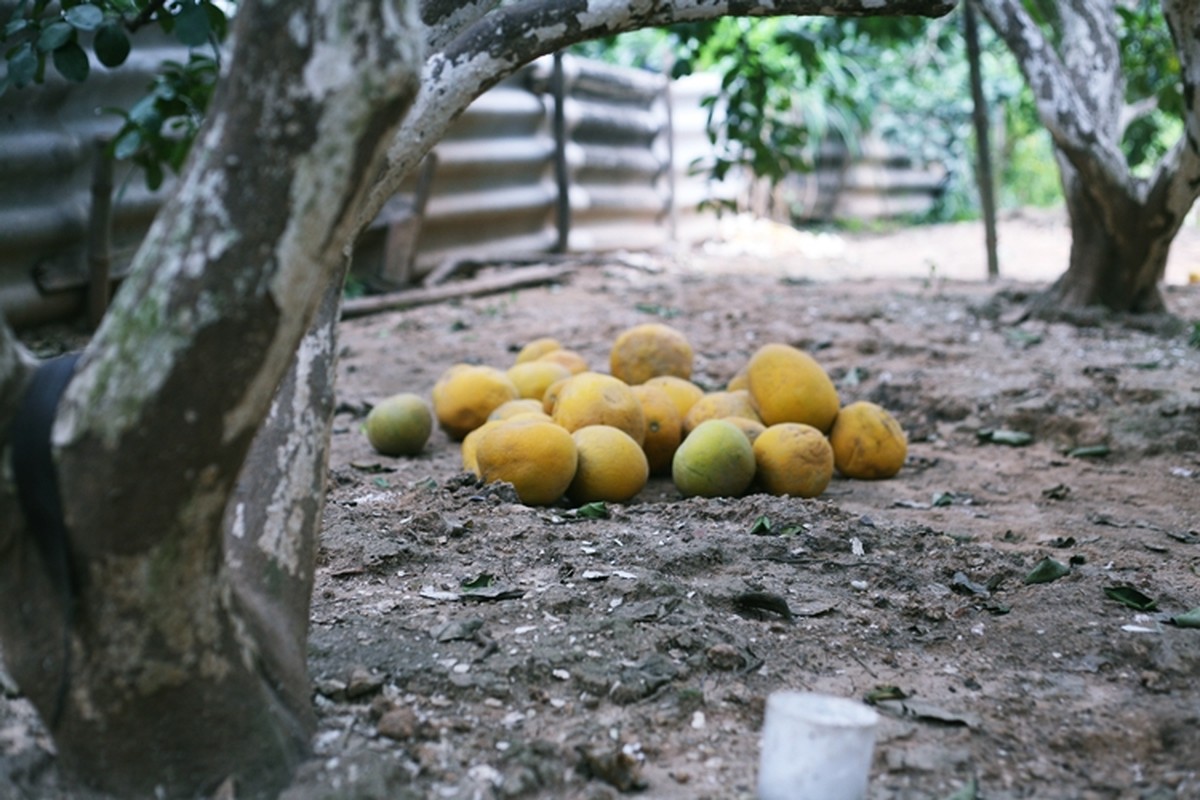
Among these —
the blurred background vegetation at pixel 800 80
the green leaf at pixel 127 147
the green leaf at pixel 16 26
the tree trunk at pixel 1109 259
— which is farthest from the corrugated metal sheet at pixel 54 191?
the tree trunk at pixel 1109 259

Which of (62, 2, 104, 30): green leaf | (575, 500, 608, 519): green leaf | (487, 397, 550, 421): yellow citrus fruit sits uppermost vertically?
(62, 2, 104, 30): green leaf

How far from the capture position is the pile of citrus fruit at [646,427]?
3039 mm

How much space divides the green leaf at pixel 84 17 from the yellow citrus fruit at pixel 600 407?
151cm

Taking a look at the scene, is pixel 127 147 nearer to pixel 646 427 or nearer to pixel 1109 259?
pixel 646 427

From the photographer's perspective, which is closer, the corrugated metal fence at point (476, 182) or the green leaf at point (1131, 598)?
the green leaf at point (1131, 598)

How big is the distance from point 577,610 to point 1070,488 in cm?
191

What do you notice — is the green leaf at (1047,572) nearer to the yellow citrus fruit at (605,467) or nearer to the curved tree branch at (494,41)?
the yellow citrus fruit at (605,467)

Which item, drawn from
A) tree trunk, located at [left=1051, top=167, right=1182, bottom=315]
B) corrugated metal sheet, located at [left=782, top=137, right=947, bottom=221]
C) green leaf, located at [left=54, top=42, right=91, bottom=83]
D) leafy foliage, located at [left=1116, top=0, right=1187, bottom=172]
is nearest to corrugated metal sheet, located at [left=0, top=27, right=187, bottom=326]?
green leaf, located at [left=54, top=42, right=91, bottom=83]

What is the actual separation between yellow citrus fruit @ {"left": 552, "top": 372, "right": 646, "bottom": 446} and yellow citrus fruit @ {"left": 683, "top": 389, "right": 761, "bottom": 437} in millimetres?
188

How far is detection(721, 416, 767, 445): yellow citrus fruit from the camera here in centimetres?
327

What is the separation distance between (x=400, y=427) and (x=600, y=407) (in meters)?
0.76

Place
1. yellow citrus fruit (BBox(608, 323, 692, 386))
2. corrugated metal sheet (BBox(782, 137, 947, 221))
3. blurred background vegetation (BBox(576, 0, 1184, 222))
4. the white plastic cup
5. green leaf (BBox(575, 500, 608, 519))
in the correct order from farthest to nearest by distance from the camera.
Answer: corrugated metal sheet (BBox(782, 137, 947, 221)) < blurred background vegetation (BBox(576, 0, 1184, 222)) < yellow citrus fruit (BBox(608, 323, 692, 386)) < green leaf (BBox(575, 500, 608, 519)) < the white plastic cup

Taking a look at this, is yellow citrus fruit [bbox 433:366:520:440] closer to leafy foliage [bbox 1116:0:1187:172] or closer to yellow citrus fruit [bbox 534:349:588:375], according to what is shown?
yellow citrus fruit [bbox 534:349:588:375]

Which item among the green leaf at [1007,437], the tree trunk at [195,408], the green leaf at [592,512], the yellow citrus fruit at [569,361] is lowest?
the green leaf at [1007,437]
